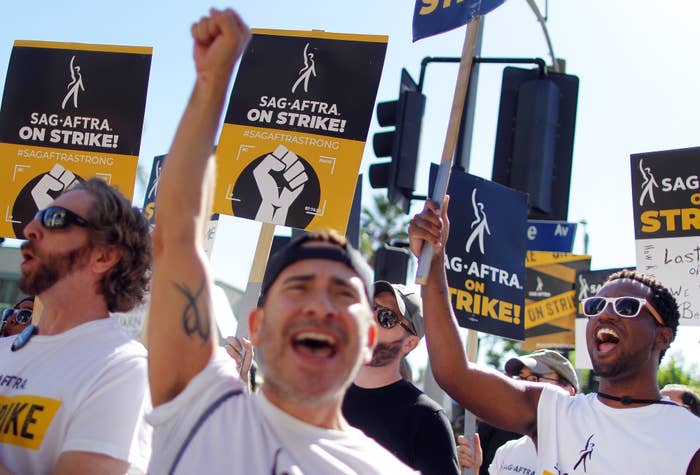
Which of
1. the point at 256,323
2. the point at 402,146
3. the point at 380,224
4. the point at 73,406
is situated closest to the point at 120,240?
the point at 73,406

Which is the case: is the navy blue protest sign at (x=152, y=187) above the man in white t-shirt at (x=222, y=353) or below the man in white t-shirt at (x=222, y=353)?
above

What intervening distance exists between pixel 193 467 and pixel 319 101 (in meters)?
3.17

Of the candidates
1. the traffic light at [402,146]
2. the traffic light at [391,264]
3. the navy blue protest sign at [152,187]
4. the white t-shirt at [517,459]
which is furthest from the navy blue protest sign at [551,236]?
the navy blue protest sign at [152,187]

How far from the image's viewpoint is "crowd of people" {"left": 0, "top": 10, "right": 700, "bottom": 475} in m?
1.91

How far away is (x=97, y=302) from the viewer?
2750 mm

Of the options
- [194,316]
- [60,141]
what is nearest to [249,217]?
[60,141]

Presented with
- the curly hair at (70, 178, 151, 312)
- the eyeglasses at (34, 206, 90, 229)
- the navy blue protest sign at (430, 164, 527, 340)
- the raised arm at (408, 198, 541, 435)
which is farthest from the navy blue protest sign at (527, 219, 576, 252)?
the eyeglasses at (34, 206, 90, 229)

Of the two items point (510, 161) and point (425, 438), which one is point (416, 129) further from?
point (425, 438)

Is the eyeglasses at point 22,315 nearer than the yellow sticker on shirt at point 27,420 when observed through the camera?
No

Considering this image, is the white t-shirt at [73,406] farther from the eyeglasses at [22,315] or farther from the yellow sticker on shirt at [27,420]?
the eyeglasses at [22,315]

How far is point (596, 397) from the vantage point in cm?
337

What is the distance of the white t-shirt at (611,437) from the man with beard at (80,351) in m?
1.61

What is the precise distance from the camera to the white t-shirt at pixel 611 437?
302cm

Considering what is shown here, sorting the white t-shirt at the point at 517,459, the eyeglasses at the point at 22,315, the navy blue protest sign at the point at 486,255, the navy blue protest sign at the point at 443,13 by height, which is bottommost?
the white t-shirt at the point at 517,459
